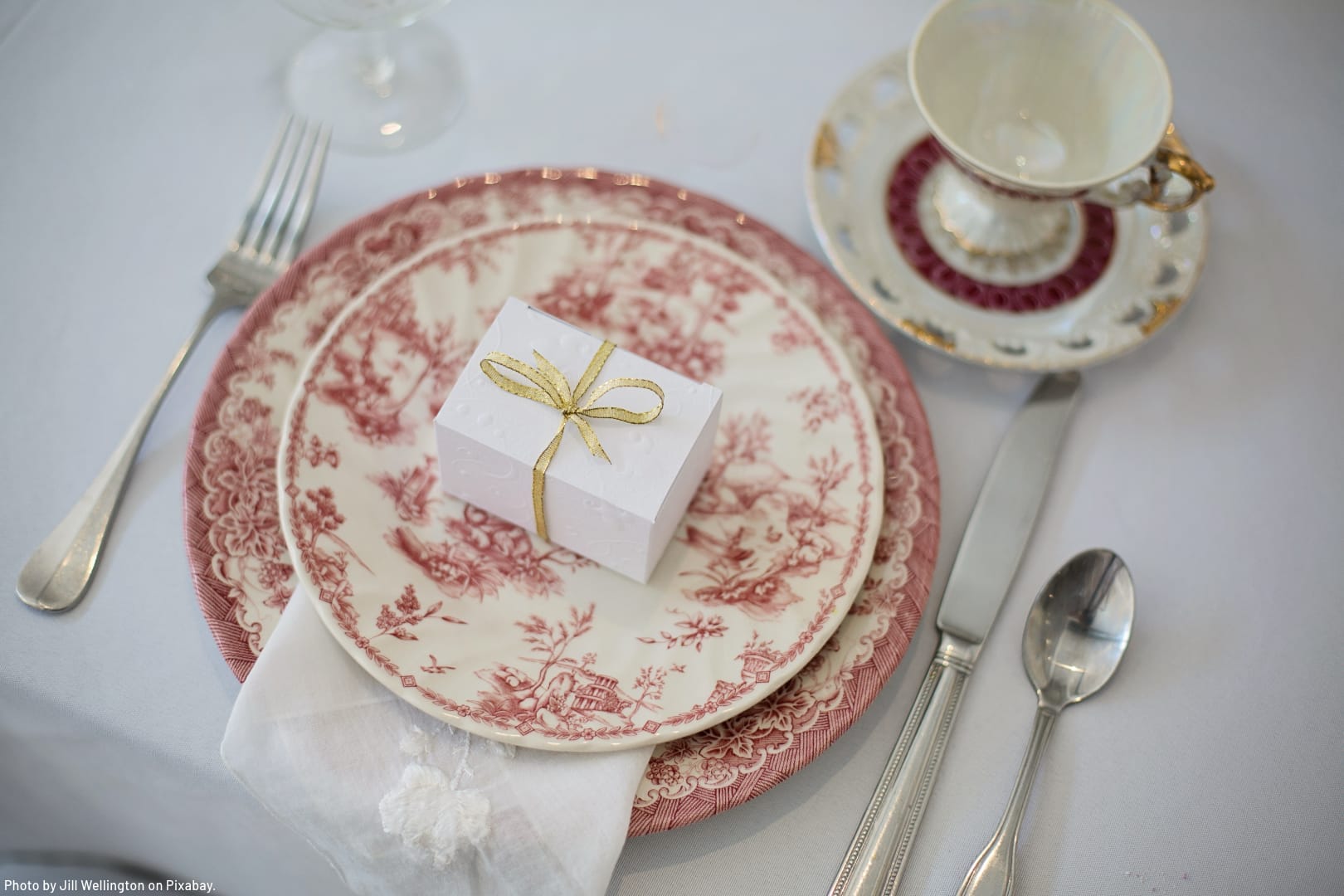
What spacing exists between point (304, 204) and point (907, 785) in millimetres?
867

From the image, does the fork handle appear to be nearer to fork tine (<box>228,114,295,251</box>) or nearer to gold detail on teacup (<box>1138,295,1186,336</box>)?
fork tine (<box>228,114,295,251</box>)

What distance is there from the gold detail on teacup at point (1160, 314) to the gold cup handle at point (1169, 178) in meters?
0.10

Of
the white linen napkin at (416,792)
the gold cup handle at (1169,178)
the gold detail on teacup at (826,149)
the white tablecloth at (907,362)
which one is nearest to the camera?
the white linen napkin at (416,792)

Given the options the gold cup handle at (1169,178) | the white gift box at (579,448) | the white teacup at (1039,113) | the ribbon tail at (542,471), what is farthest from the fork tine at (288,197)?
the gold cup handle at (1169,178)

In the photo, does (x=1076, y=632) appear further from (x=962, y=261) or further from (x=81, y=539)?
(x=81, y=539)

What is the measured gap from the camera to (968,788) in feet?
2.88

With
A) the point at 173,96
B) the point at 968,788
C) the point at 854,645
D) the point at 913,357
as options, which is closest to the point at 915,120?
the point at 913,357

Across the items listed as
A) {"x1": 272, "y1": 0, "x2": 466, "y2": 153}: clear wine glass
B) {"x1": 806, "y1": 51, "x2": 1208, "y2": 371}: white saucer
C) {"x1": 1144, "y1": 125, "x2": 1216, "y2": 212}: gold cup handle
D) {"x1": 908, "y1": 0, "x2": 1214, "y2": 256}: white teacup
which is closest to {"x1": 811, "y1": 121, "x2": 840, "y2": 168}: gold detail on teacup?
{"x1": 806, "y1": 51, "x2": 1208, "y2": 371}: white saucer

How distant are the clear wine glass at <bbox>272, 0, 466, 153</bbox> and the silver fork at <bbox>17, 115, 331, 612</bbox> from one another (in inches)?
2.2

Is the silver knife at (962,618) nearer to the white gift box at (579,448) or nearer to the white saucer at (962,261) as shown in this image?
the white saucer at (962,261)

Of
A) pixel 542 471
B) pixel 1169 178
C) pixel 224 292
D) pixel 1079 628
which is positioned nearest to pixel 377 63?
pixel 224 292

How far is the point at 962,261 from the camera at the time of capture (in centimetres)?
110

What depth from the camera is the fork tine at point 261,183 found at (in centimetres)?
104

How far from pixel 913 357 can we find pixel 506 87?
0.60 metres
